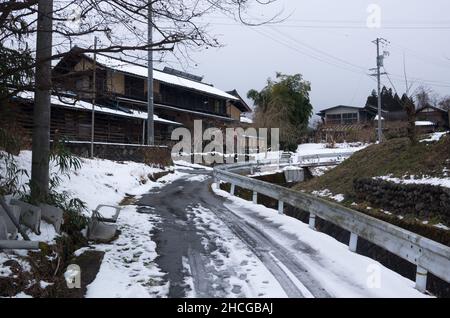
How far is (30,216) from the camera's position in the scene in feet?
22.1

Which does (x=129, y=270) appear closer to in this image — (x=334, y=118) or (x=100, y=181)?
(x=100, y=181)

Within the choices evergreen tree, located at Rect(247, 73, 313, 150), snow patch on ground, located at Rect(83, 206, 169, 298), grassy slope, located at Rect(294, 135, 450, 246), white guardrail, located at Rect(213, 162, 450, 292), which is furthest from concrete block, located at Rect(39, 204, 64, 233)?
evergreen tree, located at Rect(247, 73, 313, 150)

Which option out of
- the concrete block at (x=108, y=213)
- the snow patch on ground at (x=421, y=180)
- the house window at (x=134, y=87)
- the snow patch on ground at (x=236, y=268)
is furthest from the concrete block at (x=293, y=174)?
the snow patch on ground at (x=236, y=268)

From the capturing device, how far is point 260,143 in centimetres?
5509

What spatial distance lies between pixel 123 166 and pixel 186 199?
6618mm

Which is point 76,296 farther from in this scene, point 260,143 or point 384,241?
point 260,143

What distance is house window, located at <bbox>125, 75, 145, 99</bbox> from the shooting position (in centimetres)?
4069

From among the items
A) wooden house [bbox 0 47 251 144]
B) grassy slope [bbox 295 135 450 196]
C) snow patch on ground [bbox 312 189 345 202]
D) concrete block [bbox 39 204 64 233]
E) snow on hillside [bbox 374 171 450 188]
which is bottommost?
snow patch on ground [bbox 312 189 345 202]

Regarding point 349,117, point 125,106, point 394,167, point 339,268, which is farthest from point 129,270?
point 349,117

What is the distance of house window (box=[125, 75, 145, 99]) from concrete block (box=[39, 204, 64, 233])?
110ft

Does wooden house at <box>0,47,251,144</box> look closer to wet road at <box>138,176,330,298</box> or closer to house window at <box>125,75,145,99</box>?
house window at <box>125,75,145,99</box>

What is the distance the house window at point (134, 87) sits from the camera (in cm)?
4069
